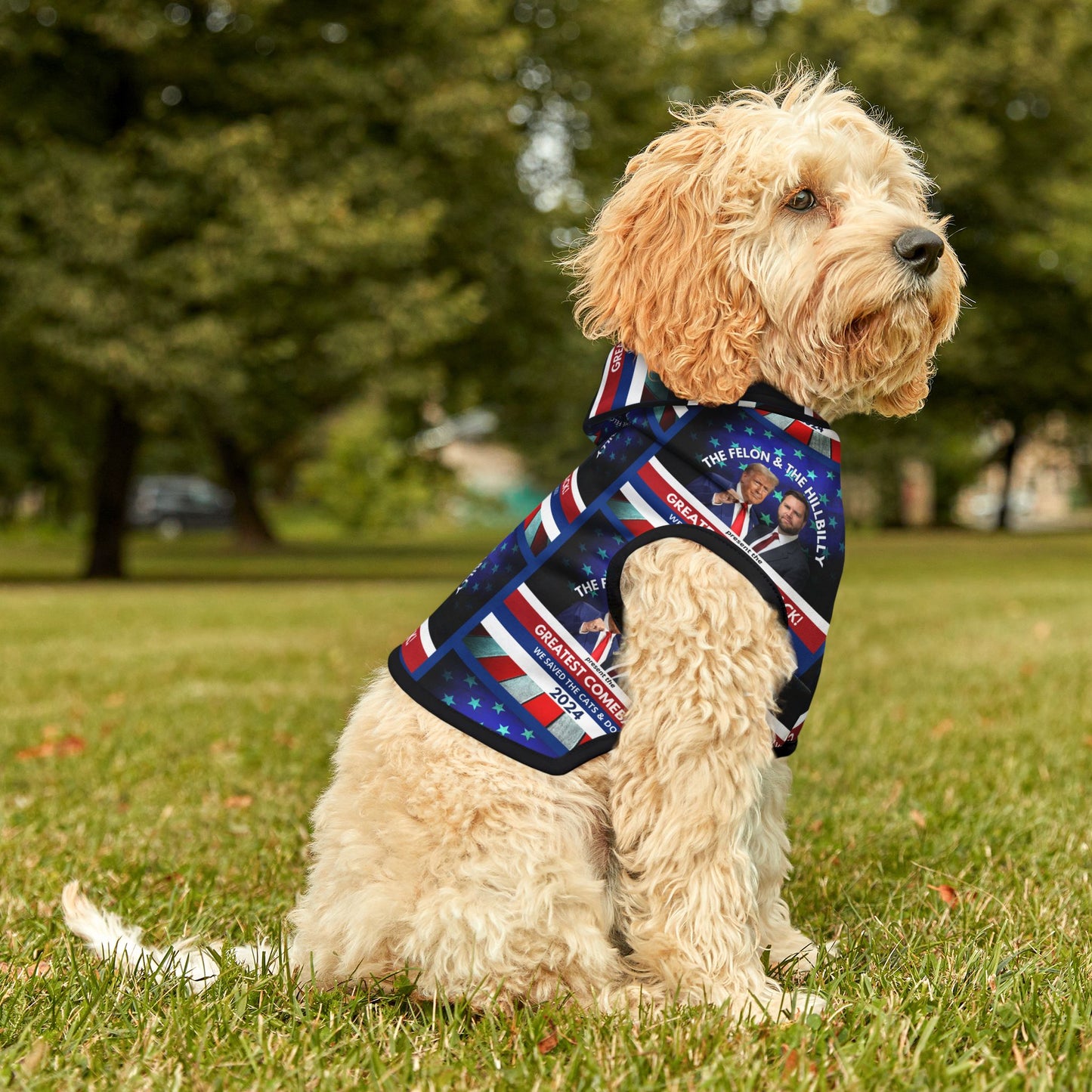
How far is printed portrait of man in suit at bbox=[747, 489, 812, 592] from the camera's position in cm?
277

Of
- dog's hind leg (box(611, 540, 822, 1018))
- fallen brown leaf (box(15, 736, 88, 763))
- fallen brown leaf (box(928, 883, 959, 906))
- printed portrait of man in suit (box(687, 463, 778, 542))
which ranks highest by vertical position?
printed portrait of man in suit (box(687, 463, 778, 542))

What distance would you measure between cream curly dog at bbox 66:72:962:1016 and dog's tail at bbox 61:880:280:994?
0.23 m

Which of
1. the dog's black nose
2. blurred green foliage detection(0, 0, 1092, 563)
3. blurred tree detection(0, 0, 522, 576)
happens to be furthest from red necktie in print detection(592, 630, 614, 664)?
blurred tree detection(0, 0, 522, 576)

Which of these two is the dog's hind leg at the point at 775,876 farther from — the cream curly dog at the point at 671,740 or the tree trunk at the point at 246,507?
the tree trunk at the point at 246,507

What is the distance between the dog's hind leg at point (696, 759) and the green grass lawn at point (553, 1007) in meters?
0.16

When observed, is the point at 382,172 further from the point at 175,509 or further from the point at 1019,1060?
the point at 175,509

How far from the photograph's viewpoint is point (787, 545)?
9.12 ft

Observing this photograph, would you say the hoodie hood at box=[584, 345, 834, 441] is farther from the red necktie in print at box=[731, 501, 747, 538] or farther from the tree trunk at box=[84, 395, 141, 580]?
the tree trunk at box=[84, 395, 141, 580]

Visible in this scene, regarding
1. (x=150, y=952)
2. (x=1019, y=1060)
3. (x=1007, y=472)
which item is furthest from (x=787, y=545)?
(x=1007, y=472)

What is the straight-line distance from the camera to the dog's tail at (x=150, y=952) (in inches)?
119

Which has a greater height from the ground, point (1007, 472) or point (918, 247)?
point (918, 247)

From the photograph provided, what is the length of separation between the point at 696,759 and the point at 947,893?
4.86 ft

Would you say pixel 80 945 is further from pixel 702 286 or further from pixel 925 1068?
pixel 702 286

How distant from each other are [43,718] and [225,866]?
3.40 meters
